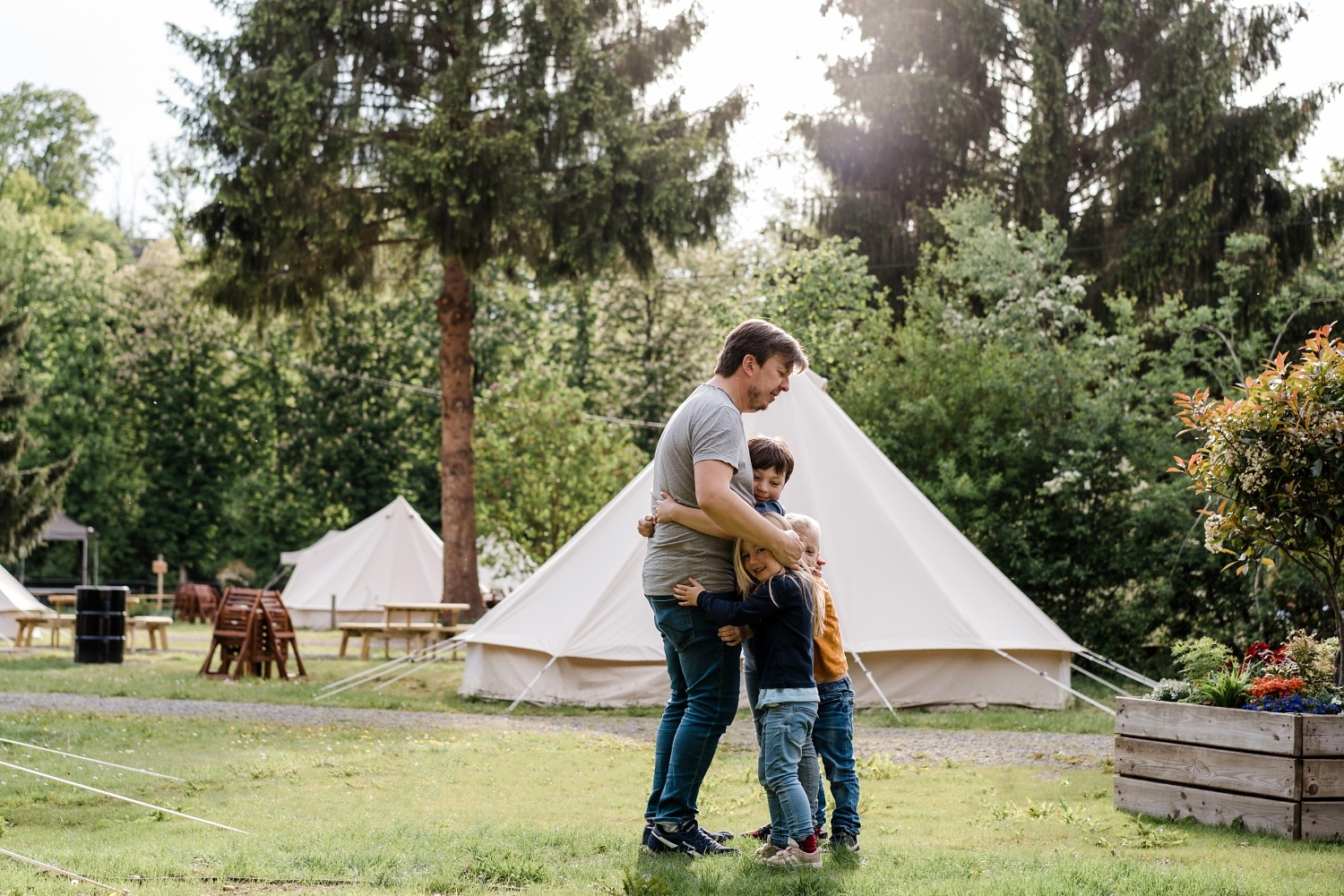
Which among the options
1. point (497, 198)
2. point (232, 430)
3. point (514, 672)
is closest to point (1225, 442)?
point (514, 672)

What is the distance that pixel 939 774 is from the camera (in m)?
6.72

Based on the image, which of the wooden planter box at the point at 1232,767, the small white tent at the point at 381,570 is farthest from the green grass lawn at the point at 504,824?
the small white tent at the point at 381,570

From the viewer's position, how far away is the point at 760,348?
Answer: 14.6ft

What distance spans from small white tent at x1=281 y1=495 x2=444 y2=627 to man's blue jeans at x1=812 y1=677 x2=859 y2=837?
1650 cm

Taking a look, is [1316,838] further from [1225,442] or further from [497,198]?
[497,198]

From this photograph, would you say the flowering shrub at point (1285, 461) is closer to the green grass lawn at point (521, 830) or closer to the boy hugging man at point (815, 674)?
the green grass lawn at point (521, 830)

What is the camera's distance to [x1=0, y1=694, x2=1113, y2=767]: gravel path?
746 cm

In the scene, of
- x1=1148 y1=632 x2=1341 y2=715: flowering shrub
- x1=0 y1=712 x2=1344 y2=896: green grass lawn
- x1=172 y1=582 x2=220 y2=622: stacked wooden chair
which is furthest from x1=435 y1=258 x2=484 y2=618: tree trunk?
x1=172 y1=582 x2=220 y2=622: stacked wooden chair

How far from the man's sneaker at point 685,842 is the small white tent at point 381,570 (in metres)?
16.7

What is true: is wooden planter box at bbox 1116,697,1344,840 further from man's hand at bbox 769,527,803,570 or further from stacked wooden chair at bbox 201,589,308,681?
stacked wooden chair at bbox 201,589,308,681

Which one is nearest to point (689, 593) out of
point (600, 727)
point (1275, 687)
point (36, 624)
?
point (1275, 687)

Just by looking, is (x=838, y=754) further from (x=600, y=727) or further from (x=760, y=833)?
(x=600, y=727)

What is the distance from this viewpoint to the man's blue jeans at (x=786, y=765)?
4.26 m

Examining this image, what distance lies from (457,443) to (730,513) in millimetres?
12019
